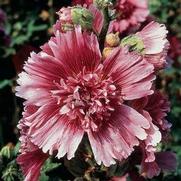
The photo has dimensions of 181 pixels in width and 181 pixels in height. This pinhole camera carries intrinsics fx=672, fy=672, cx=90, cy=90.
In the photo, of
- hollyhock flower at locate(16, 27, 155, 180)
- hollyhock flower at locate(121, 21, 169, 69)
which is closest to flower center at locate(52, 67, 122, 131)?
hollyhock flower at locate(16, 27, 155, 180)

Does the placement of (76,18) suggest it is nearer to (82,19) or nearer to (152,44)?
(82,19)

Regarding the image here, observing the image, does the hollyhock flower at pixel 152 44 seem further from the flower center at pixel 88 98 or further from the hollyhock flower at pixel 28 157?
the hollyhock flower at pixel 28 157

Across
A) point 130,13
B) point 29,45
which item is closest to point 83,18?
point 130,13

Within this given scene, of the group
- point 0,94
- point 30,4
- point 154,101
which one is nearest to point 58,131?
point 154,101

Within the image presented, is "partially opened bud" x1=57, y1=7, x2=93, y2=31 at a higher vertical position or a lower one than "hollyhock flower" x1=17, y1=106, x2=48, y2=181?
higher

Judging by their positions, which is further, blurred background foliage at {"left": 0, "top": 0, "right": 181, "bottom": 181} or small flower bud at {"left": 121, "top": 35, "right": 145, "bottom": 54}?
blurred background foliage at {"left": 0, "top": 0, "right": 181, "bottom": 181}

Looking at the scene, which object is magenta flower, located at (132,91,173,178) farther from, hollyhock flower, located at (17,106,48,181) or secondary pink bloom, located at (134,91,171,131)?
hollyhock flower, located at (17,106,48,181)

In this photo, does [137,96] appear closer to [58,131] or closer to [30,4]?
[58,131]

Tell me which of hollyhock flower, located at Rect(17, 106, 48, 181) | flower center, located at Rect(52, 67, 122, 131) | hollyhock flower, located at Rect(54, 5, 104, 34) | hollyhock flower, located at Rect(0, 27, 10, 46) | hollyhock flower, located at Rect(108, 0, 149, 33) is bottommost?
hollyhock flower, located at Rect(0, 27, 10, 46)
